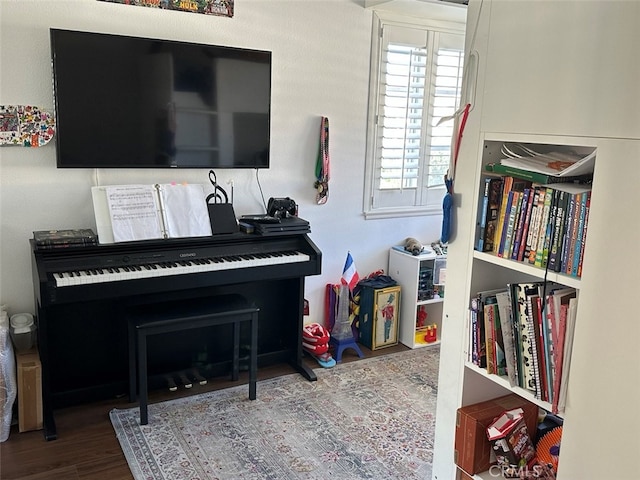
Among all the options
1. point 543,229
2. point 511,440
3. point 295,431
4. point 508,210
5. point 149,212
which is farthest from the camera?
point 149,212

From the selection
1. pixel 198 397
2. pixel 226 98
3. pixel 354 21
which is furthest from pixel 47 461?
pixel 354 21

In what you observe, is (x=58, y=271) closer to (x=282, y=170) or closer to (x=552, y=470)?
(x=282, y=170)

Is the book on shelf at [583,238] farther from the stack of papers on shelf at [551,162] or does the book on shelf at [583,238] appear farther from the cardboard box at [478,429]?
the cardboard box at [478,429]

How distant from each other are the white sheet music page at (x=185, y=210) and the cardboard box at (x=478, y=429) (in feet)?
5.55

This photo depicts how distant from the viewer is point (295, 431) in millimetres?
2924

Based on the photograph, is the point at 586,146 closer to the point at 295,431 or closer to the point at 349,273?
the point at 295,431

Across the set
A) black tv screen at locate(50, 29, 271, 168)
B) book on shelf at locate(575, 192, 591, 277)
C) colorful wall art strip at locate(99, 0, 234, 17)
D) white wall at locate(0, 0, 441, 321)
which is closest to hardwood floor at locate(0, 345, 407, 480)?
white wall at locate(0, 0, 441, 321)

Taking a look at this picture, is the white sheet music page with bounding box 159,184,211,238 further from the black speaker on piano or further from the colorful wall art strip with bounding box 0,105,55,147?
the colorful wall art strip with bounding box 0,105,55,147

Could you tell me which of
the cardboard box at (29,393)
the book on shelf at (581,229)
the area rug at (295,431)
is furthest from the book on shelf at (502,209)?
the cardboard box at (29,393)

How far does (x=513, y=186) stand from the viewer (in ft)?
6.00

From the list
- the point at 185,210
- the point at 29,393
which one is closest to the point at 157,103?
the point at 185,210

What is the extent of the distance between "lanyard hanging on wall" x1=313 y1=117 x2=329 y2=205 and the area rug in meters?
1.11

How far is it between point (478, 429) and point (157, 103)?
2208mm

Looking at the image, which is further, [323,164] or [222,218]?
[323,164]
